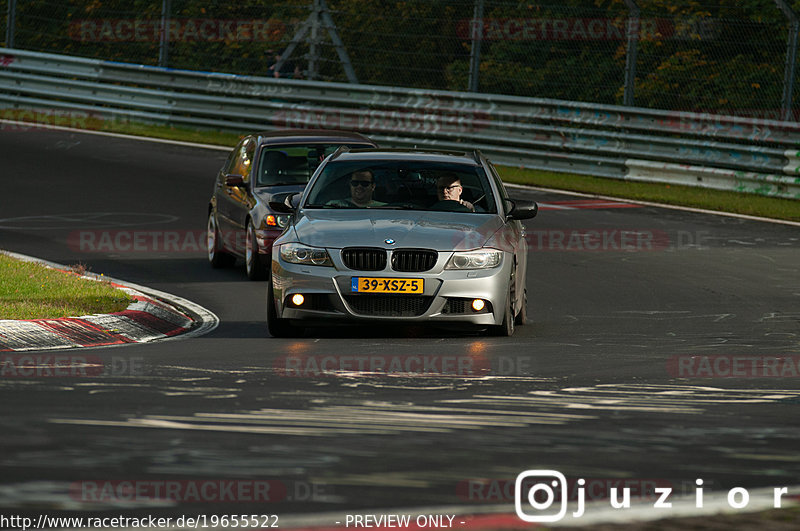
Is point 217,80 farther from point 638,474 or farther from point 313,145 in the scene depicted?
point 638,474

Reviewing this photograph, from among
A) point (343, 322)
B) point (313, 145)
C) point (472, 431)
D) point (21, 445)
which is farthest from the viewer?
point (313, 145)

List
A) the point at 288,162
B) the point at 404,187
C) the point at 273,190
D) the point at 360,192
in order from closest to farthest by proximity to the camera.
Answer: the point at 360,192, the point at 404,187, the point at 273,190, the point at 288,162

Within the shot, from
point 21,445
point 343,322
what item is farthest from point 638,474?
point 343,322

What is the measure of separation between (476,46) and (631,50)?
2.89 metres

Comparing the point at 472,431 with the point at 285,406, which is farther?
the point at 285,406

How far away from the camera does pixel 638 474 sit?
20.2 feet

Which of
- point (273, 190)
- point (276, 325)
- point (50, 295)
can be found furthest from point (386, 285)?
point (273, 190)

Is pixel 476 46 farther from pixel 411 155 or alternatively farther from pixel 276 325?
pixel 276 325

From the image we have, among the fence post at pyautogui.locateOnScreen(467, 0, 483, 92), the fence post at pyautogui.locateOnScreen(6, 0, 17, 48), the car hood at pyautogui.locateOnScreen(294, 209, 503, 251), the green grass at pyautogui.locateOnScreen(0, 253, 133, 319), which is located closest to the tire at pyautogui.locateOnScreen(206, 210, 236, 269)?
the green grass at pyautogui.locateOnScreen(0, 253, 133, 319)

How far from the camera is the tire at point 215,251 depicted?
53.6 ft

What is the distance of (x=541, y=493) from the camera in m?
5.76

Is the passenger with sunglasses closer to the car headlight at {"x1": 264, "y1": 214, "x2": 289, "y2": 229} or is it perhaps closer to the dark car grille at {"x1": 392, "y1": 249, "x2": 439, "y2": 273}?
the dark car grille at {"x1": 392, "y1": 249, "x2": 439, "y2": 273}

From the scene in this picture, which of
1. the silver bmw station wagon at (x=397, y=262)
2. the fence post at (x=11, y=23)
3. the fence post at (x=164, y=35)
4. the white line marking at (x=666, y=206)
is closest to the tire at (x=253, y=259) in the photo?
the silver bmw station wagon at (x=397, y=262)

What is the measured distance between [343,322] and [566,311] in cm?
284
